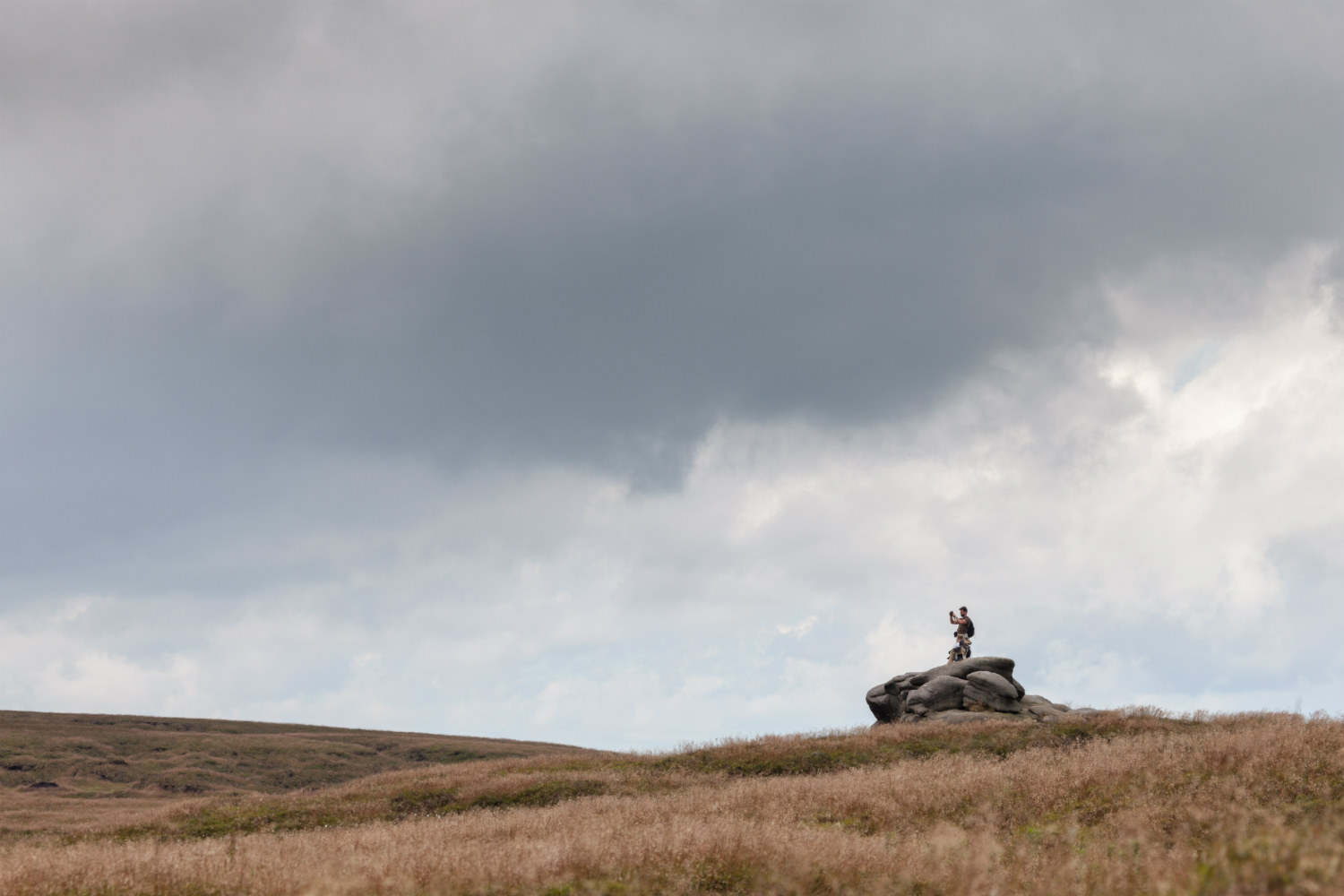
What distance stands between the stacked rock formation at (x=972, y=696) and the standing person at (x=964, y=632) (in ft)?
3.18

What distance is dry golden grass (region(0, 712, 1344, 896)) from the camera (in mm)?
8789

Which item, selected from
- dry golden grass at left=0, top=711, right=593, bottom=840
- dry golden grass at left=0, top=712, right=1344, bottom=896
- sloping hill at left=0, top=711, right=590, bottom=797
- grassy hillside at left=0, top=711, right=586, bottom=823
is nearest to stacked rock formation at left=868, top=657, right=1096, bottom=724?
dry golden grass at left=0, top=712, right=1344, bottom=896

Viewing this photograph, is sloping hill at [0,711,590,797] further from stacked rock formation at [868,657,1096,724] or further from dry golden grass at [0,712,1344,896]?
dry golden grass at [0,712,1344,896]

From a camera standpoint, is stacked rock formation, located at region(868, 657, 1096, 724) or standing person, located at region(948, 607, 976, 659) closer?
stacked rock formation, located at region(868, 657, 1096, 724)

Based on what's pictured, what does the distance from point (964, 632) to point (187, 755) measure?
47.6 m

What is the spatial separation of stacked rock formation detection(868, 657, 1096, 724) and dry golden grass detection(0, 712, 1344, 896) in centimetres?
1146

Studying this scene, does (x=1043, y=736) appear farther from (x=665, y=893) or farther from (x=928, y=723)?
(x=665, y=893)

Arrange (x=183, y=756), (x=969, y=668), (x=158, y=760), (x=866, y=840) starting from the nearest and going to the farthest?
1. (x=866, y=840)
2. (x=969, y=668)
3. (x=158, y=760)
4. (x=183, y=756)

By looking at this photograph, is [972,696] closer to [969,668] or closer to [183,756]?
[969,668]

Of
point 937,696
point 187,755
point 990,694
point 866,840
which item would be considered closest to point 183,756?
point 187,755

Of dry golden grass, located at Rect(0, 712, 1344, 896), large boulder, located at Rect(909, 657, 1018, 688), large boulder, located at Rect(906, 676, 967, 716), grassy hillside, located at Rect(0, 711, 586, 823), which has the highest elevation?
large boulder, located at Rect(909, 657, 1018, 688)

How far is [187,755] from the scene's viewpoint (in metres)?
55.4


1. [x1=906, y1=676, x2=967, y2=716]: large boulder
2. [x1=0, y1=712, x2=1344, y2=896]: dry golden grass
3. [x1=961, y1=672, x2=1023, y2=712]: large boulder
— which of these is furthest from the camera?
[x1=906, y1=676, x2=967, y2=716]: large boulder

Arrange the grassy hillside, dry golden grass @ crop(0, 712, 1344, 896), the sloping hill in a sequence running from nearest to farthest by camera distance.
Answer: dry golden grass @ crop(0, 712, 1344, 896) → the grassy hillside → the sloping hill
